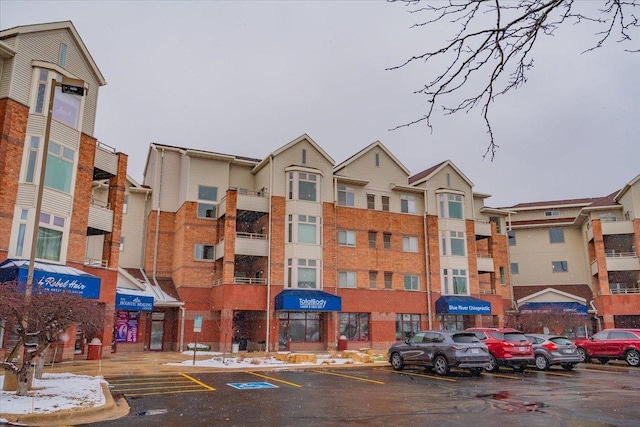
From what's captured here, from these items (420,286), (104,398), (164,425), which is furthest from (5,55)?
(420,286)

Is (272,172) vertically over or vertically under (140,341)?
over

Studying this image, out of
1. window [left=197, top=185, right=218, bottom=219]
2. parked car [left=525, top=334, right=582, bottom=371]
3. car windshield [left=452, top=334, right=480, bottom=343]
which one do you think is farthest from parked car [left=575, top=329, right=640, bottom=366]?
window [left=197, top=185, right=218, bottom=219]

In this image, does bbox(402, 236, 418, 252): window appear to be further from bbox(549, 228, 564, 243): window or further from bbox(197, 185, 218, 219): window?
bbox(549, 228, 564, 243): window

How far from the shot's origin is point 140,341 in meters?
33.1

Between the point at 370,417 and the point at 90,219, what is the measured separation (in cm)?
2140

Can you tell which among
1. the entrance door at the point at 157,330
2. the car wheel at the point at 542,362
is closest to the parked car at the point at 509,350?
the car wheel at the point at 542,362

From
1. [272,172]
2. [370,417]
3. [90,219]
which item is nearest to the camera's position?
[370,417]

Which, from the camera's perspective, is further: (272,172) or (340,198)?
(340,198)

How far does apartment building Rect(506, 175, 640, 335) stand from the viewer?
42.9 m

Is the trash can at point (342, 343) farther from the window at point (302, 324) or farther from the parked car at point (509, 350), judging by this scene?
the parked car at point (509, 350)

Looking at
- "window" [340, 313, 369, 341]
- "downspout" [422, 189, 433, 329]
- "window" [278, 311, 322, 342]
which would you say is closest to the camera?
"window" [278, 311, 322, 342]

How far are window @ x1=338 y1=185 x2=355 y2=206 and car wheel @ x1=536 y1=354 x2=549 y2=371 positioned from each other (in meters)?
20.1

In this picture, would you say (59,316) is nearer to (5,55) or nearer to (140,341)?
(5,55)

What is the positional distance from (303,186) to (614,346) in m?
21.2
